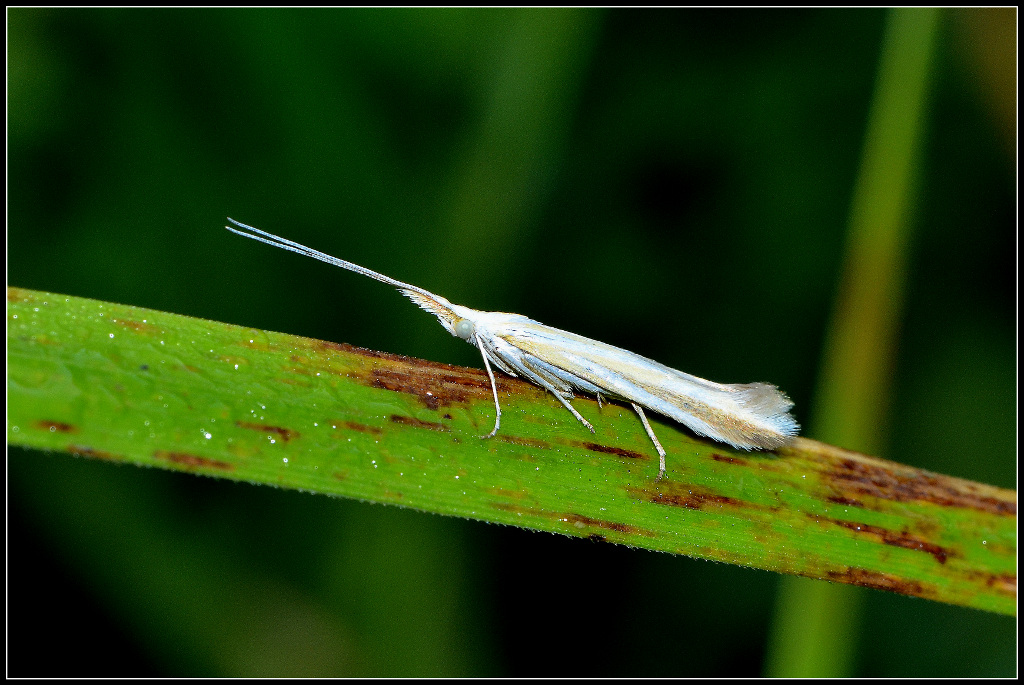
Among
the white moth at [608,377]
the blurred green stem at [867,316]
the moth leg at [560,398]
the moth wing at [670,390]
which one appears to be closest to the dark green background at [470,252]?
the blurred green stem at [867,316]

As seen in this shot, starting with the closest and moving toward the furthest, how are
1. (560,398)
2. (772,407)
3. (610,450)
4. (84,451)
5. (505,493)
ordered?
(84,451), (505,493), (610,450), (560,398), (772,407)

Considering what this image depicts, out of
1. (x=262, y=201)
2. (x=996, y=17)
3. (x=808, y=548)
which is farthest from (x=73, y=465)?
(x=996, y=17)

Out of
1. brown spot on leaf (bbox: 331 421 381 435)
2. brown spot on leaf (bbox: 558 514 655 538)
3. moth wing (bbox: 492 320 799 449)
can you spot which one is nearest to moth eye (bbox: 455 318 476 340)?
moth wing (bbox: 492 320 799 449)

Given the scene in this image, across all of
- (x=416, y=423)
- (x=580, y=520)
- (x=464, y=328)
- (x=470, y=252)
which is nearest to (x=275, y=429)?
(x=416, y=423)

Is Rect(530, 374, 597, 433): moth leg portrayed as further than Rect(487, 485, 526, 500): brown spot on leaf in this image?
Yes

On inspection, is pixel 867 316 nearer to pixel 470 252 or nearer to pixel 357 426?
pixel 470 252

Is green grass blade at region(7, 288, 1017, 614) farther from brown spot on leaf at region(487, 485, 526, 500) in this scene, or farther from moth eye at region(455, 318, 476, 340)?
moth eye at region(455, 318, 476, 340)

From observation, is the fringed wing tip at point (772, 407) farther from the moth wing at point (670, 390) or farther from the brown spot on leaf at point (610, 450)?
the brown spot on leaf at point (610, 450)

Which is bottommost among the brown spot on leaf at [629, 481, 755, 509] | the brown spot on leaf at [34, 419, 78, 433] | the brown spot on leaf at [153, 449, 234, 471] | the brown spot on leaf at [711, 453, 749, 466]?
the brown spot on leaf at [153, 449, 234, 471]
